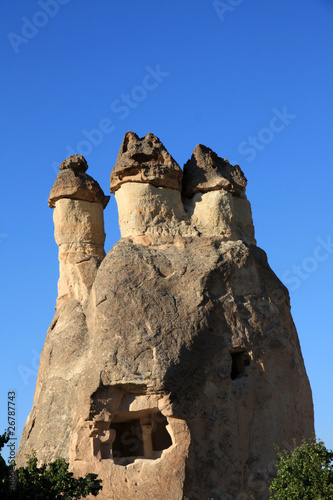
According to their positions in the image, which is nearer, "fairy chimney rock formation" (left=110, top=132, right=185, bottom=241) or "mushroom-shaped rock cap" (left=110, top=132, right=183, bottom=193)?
"fairy chimney rock formation" (left=110, top=132, right=185, bottom=241)

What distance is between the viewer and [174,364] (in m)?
20.3

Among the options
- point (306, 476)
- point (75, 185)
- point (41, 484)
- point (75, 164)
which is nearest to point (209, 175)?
point (75, 185)

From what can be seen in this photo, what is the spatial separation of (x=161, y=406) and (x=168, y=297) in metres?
2.85

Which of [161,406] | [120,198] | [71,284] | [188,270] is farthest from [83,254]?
[161,406]

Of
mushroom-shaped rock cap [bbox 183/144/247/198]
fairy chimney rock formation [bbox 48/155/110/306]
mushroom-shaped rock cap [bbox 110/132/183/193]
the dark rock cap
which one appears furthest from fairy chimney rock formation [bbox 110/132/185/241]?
the dark rock cap

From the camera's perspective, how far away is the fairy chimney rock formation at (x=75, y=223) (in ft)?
82.8

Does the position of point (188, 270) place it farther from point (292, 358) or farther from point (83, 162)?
point (83, 162)

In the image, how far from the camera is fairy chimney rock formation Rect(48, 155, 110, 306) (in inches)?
994

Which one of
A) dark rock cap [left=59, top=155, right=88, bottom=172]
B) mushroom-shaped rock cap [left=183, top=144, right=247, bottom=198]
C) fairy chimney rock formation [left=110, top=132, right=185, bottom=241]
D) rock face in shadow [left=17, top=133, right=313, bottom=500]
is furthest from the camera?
dark rock cap [left=59, top=155, right=88, bottom=172]

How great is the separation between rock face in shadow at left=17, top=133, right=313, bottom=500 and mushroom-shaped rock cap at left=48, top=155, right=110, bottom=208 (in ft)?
6.23

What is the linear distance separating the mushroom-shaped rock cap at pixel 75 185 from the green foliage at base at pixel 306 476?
433 inches

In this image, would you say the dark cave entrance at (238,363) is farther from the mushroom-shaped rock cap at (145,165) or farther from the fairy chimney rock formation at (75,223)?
the fairy chimney rock formation at (75,223)

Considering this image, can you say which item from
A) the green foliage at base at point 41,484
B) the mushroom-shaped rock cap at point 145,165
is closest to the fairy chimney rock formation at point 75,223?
the mushroom-shaped rock cap at point 145,165

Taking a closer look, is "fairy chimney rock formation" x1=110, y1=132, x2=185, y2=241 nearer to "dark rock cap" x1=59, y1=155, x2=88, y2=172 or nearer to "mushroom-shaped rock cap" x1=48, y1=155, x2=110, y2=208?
"mushroom-shaped rock cap" x1=48, y1=155, x2=110, y2=208
